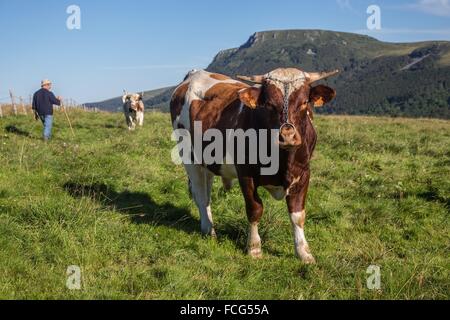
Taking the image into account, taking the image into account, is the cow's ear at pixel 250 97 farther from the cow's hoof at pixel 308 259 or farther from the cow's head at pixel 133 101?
the cow's head at pixel 133 101

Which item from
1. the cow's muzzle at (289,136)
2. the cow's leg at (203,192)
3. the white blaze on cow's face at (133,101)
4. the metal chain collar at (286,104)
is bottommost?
the cow's leg at (203,192)

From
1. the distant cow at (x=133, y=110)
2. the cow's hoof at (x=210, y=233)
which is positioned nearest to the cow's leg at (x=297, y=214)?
the cow's hoof at (x=210, y=233)

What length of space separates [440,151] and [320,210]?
7.20 m

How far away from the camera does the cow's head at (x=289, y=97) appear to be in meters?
5.24

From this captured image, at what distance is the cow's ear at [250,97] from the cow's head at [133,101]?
53.5ft

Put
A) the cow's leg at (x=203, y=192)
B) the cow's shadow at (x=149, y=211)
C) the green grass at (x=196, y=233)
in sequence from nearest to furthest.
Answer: the green grass at (x=196, y=233)
the cow's shadow at (x=149, y=211)
the cow's leg at (x=203, y=192)

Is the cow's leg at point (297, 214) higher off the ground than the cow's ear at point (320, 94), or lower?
lower

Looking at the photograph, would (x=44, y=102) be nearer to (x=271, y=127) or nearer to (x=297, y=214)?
(x=271, y=127)

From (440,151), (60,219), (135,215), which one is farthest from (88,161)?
(440,151)

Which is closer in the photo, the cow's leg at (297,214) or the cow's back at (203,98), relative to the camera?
the cow's leg at (297,214)

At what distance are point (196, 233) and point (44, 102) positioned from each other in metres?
12.8

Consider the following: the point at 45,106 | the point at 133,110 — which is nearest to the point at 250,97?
the point at 45,106

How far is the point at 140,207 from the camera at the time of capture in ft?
27.2
